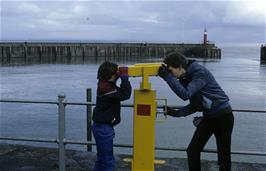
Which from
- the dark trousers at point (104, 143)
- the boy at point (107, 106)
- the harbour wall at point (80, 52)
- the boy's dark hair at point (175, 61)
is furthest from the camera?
the harbour wall at point (80, 52)

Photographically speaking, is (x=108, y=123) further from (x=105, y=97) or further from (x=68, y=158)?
(x=68, y=158)

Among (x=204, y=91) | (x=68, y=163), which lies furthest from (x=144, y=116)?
(x=68, y=163)

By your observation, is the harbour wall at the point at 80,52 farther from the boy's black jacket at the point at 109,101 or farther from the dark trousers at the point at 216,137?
the dark trousers at the point at 216,137

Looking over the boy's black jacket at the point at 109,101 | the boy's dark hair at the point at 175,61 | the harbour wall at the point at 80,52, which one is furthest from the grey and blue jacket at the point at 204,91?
the harbour wall at the point at 80,52

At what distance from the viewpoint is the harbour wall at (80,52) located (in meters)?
79.0

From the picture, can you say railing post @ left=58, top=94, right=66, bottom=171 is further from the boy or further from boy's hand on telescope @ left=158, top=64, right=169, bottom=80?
boy's hand on telescope @ left=158, top=64, right=169, bottom=80

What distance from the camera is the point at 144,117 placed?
15.3ft

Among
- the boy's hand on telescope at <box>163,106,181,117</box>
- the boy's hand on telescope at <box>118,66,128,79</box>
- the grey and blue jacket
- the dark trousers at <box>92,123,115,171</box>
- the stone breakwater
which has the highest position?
the boy's hand on telescope at <box>118,66,128,79</box>

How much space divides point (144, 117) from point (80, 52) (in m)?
84.6

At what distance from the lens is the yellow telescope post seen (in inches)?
179

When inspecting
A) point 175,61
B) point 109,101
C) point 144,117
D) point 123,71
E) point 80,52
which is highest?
point 175,61

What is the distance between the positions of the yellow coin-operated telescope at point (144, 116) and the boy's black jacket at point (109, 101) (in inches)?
6.4

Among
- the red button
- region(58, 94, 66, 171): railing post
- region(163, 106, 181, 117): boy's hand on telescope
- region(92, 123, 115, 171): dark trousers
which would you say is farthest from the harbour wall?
the red button

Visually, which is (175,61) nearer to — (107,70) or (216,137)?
(107,70)
